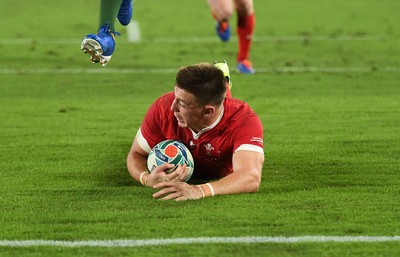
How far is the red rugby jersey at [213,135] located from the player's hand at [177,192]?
0.49 metres

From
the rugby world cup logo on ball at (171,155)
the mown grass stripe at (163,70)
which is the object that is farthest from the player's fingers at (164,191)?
the mown grass stripe at (163,70)

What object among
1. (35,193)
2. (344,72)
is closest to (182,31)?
(344,72)

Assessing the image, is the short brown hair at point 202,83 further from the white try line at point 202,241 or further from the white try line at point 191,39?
the white try line at point 191,39

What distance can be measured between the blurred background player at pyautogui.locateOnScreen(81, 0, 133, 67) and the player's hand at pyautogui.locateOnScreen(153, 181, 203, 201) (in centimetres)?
154

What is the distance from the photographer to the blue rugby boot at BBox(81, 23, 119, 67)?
7.20m

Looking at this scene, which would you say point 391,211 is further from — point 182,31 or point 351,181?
point 182,31

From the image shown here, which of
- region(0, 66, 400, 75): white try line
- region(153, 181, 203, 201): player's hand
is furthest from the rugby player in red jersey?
region(0, 66, 400, 75): white try line

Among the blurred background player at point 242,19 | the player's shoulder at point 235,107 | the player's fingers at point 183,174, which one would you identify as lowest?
the blurred background player at point 242,19

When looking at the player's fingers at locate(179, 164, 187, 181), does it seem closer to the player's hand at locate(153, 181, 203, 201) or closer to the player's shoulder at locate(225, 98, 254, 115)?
the player's hand at locate(153, 181, 203, 201)

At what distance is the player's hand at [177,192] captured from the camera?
599 cm

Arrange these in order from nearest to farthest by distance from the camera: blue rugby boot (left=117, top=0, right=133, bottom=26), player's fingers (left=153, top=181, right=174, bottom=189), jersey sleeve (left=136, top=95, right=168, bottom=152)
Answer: player's fingers (left=153, top=181, right=174, bottom=189)
jersey sleeve (left=136, top=95, right=168, bottom=152)
blue rugby boot (left=117, top=0, right=133, bottom=26)

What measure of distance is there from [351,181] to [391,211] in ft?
3.06

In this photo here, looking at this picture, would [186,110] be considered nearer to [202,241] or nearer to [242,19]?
[202,241]

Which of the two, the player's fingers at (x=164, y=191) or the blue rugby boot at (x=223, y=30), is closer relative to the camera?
the player's fingers at (x=164, y=191)
